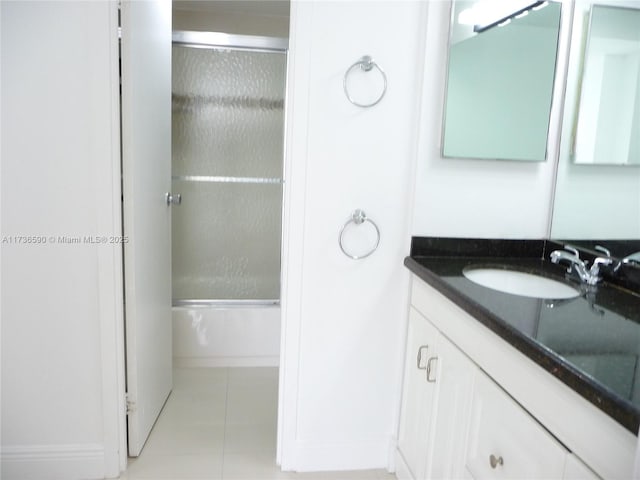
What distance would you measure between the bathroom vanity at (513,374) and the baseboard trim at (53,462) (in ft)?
3.77

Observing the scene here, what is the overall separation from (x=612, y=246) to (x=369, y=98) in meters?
0.93

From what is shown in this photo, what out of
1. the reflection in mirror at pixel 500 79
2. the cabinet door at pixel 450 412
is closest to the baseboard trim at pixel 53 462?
the cabinet door at pixel 450 412

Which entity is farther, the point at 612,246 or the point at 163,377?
the point at 163,377

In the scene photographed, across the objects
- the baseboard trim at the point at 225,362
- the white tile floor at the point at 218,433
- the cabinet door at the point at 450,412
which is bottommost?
the white tile floor at the point at 218,433

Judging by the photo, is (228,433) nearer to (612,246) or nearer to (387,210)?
(387,210)

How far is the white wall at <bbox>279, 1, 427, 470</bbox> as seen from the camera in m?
1.69

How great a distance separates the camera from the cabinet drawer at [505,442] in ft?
3.26

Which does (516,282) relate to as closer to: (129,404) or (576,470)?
(576,470)

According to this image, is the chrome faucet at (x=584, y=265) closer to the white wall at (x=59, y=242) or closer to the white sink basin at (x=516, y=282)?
the white sink basin at (x=516, y=282)

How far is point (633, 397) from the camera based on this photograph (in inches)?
31.2

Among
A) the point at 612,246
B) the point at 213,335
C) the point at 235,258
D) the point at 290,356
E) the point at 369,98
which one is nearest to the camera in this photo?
the point at 612,246

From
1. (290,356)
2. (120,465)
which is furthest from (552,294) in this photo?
(120,465)

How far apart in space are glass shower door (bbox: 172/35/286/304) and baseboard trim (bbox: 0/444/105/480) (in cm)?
112

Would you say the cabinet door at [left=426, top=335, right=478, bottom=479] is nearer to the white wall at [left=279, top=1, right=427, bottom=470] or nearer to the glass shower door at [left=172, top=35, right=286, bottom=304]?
the white wall at [left=279, top=1, right=427, bottom=470]
